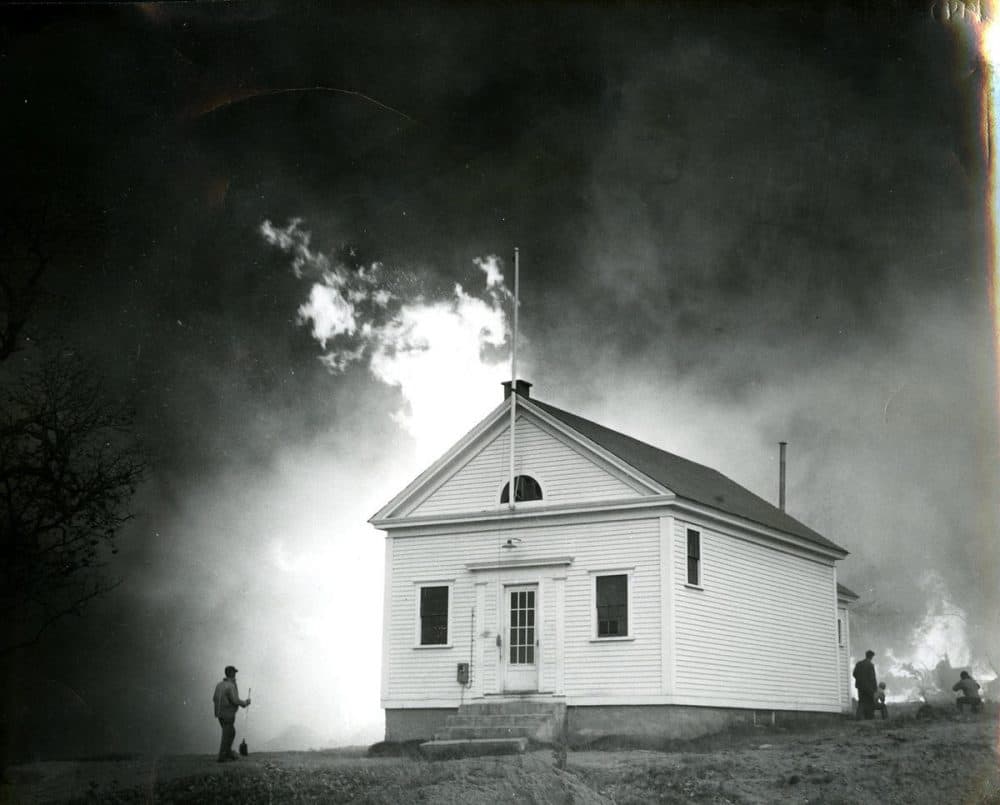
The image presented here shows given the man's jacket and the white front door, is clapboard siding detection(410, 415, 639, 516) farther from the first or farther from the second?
the man's jacket

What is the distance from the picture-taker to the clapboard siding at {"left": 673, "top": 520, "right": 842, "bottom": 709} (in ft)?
83.4

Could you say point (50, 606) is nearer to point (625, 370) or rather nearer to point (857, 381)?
point (625, 370)

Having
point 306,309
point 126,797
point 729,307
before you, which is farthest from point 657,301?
point 126,797

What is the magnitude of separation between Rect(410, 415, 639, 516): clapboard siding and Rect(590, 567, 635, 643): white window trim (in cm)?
148

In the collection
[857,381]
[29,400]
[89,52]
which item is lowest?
[29,400]

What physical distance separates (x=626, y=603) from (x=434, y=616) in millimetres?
4431

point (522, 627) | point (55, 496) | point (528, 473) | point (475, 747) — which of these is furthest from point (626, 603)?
point (55, 496)

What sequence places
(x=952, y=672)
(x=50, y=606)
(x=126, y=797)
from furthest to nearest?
(x=952, y=672), (x=50, y=606), (x=126, y=797)

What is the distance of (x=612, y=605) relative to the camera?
2561 cm

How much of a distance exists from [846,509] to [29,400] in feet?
72.7

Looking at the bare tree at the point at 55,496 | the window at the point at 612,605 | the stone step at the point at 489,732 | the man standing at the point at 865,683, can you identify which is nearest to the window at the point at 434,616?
the stone step at the point at 489,732

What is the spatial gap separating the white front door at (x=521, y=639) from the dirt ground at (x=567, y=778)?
327 cm

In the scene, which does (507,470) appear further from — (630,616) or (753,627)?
(753,627)

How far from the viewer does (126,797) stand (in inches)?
720
